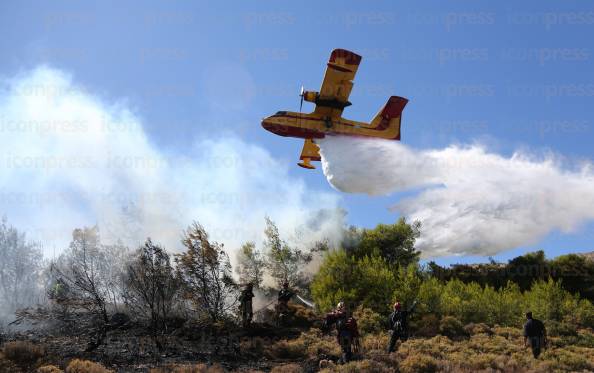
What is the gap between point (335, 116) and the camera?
26.1 meters

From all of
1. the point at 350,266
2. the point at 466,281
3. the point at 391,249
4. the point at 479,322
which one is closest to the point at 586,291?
the point at 466,281

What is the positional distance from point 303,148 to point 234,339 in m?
14.4

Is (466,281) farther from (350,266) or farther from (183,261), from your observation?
(183,261)

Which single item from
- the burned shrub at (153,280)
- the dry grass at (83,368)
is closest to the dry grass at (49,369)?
the dry grass at (83,368)

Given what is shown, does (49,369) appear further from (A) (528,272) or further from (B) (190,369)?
(A) (528,272)

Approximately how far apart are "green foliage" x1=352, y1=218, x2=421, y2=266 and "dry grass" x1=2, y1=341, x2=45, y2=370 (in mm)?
22480

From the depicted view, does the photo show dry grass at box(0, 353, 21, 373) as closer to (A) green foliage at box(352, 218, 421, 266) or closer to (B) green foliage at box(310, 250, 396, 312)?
(B) green foliage at box(310, 250, 396, 312)

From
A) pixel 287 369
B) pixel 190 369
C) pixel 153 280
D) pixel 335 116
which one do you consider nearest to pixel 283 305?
pixel 153 280

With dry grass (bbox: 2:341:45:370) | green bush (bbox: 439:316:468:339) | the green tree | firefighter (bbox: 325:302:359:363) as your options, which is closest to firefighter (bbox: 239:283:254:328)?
the green tree

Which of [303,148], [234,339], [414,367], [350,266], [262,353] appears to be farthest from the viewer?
[303,148]

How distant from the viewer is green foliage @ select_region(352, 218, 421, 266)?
34.0m

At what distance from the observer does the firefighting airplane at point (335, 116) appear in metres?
22.8

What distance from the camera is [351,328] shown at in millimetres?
13992

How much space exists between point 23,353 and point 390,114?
69.4ft
